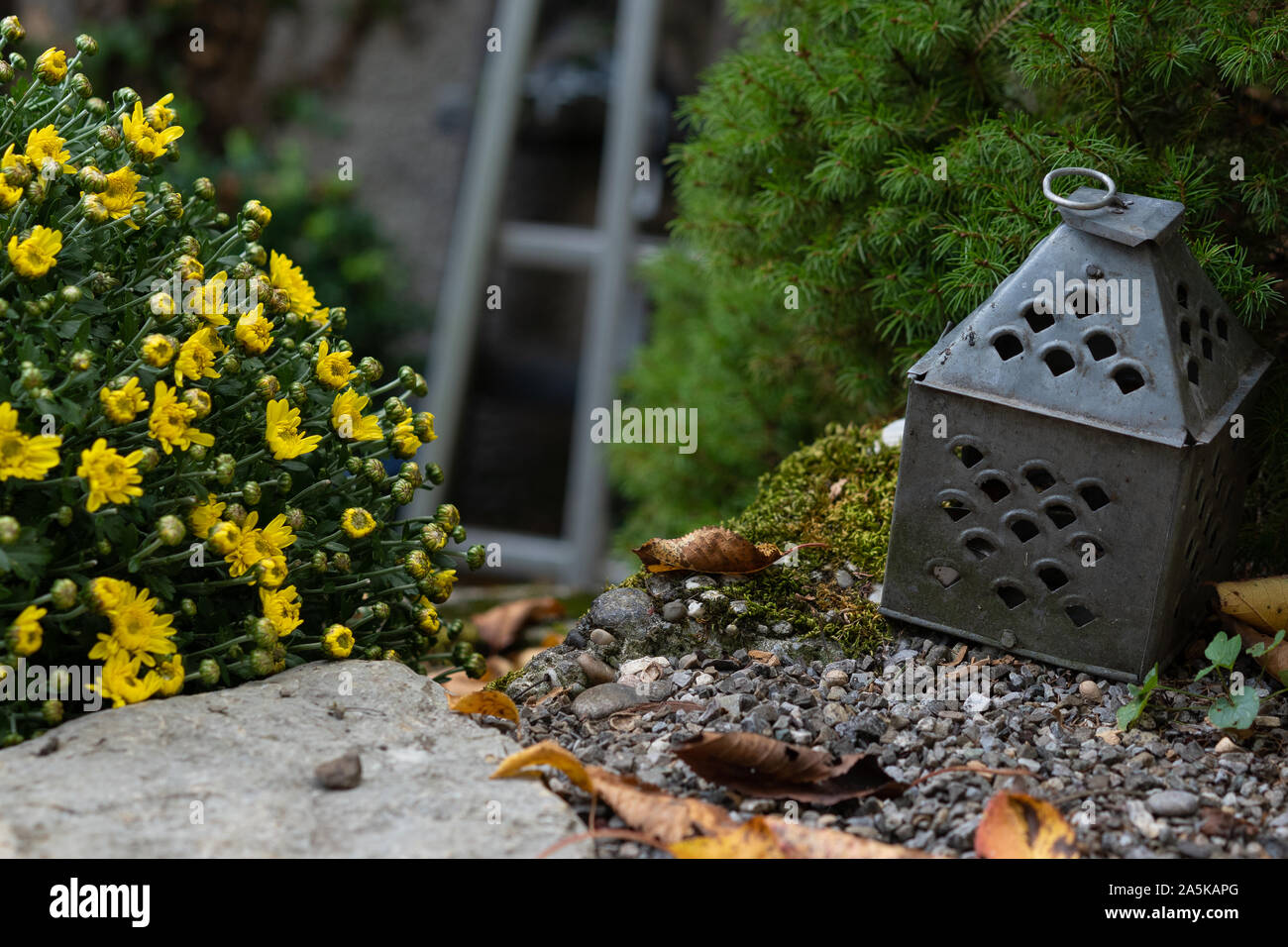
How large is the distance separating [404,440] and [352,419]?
0.10m

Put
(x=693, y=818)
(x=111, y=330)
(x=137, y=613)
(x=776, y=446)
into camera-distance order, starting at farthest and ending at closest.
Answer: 1. (x=776, y=446)
2. (x=111, y=330)
3. (x=137, y=613)
4. (x=693, y=818)

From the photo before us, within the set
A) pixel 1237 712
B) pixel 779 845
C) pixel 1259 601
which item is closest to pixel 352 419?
pixel 779 845

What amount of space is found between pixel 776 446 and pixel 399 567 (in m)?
1.31

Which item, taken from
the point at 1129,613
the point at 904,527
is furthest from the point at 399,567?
the point at 1129,613

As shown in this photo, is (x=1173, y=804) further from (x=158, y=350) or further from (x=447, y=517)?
(x=158, y=350)

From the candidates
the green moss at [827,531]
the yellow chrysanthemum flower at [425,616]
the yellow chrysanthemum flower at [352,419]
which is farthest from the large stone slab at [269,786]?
the green moss at [827,531]

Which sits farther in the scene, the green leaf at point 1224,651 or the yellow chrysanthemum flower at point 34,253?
the green leaf at point 1224,651

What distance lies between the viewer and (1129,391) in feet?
5.15

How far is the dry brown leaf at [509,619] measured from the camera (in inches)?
103

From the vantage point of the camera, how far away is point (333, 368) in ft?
5.15

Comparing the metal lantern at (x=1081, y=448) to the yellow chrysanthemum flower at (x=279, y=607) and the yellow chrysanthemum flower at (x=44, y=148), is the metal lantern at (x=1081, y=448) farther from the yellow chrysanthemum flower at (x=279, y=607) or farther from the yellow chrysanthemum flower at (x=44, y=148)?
the yellow chrysanthemum flower at (x=44, y=148)

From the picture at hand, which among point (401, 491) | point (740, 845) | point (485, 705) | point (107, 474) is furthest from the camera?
point (401, 491)

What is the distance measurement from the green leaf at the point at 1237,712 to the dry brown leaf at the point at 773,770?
44 centimetres

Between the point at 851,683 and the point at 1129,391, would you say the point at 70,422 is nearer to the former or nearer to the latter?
the point at 851,683
